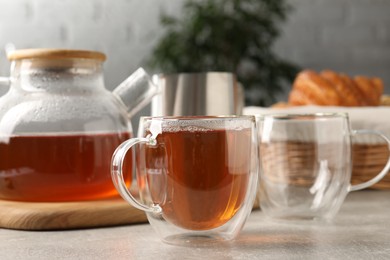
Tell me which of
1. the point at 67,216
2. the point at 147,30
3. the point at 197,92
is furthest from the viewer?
the point at 147,30

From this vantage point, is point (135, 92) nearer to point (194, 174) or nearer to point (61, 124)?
point (61, 124)

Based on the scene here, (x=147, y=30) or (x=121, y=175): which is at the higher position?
(x=147, y=30)

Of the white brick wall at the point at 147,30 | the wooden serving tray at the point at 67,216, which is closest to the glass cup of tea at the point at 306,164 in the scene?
the wooden serving tray at the point at 67,216

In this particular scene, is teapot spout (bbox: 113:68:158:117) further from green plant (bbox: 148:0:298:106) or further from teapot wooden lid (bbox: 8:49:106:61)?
green plant (bbox: 148:0:298:106)

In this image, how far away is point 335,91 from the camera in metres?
1.25

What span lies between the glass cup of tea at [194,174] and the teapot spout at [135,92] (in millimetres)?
253

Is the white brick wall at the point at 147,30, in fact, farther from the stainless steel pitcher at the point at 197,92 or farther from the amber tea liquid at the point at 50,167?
the amber tea liquid at the point at 50,167

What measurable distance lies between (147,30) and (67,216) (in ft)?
9.06

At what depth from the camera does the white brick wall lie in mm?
3230

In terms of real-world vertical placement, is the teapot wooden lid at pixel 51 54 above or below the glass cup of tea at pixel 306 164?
above

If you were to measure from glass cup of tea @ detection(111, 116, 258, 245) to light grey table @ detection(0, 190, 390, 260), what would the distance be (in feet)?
0.07

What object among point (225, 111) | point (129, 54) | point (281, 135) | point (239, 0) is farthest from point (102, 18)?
point (281, 135)

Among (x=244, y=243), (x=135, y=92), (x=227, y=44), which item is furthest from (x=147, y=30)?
(x=244, y=243)

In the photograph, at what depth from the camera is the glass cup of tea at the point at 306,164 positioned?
68cm
